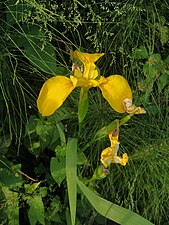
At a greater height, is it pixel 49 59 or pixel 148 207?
pixel 49 59

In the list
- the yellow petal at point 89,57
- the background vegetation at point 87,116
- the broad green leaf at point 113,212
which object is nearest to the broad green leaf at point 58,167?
the background vegetation at point 87,116

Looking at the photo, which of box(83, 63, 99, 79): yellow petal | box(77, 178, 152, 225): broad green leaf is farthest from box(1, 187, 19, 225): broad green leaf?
box(83, 63, 99, 79): yellow petal

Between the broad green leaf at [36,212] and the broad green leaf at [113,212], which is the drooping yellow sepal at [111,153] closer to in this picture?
the broad green leaf at [113,212]

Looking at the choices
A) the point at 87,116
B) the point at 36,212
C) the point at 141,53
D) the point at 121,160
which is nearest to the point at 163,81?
the point at 141,53

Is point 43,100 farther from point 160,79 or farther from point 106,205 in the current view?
point 160,79

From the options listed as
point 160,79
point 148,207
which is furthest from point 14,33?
point 148,207

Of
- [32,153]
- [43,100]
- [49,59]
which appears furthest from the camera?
→ [32,153]

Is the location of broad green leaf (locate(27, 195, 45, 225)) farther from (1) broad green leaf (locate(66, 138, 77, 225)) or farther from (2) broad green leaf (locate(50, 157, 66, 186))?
(1) broad green leaf (locate(66, 138, 77, 225))
